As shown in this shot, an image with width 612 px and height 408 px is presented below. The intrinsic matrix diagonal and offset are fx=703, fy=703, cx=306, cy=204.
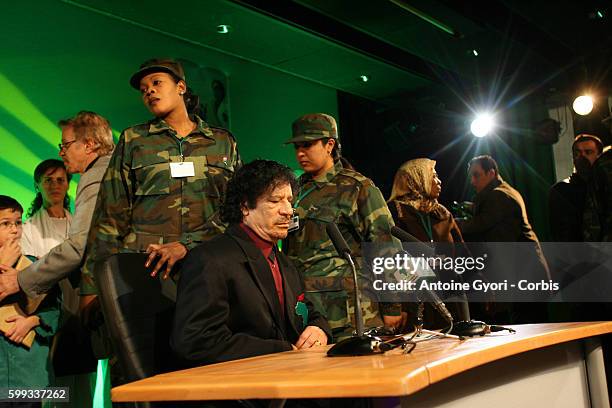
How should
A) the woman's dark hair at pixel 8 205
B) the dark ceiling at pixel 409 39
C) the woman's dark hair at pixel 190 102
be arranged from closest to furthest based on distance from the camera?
1. the woman's dark hair at pixel 190 102
2. the woman's dark hair at pixel 8 205
3. the dark ceiling at pixel 409 39

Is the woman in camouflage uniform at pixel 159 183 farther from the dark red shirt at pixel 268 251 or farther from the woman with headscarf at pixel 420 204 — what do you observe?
the woman with headscarf at pixel 420 204

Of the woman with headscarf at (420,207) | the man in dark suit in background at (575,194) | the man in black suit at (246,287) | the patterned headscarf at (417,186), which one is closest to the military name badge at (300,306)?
the man in black suit at (246,287)

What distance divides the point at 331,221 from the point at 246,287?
1.29m

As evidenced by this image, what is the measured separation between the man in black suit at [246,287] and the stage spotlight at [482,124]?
5.84 meters

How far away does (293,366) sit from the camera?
1.51 m

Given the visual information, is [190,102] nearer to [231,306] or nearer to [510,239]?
[231,306]

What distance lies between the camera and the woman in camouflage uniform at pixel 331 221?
3445mm

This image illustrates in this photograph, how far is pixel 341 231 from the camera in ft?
11.9

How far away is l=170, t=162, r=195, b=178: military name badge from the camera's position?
2971mm

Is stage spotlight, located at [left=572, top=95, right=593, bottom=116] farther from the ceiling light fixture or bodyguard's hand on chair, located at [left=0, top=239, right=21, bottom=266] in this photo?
bodyguard's hand on chair, located at [left=0, top=239, right=21, bottom=266]

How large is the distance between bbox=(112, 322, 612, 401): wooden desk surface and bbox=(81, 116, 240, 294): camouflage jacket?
1.25 m

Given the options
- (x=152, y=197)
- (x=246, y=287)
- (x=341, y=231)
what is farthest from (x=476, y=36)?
(x=246, y=287)

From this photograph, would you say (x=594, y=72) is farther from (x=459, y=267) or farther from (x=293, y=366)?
(x=293, y=366)

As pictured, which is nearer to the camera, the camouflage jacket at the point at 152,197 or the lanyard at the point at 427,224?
the camouflage jacket at the point at 152,197
